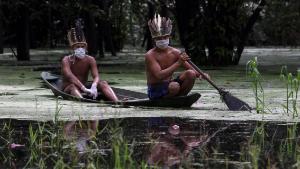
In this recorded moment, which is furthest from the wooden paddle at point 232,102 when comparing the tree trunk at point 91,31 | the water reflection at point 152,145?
the tree trunk at point 91,31

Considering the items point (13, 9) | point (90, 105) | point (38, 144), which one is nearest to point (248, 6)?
point (13, 9)

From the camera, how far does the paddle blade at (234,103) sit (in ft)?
23.7

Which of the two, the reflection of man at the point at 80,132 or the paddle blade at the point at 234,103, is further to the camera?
the paddle blade at the point at 234,103

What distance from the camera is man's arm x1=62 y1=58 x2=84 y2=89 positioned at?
28.2 ft

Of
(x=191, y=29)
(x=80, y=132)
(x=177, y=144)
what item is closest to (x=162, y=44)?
(x=80, y=132)

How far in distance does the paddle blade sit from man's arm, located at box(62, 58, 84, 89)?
1.93 m

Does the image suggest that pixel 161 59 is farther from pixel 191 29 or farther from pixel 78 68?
pixel 191 29

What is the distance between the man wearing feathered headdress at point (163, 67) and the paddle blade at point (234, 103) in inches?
14.6

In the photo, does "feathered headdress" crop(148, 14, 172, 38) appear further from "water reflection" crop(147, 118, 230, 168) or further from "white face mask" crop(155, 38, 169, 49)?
"water reflection" crop(147, 118, 230, 168)

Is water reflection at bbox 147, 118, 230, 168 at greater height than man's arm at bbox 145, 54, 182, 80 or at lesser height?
lesser

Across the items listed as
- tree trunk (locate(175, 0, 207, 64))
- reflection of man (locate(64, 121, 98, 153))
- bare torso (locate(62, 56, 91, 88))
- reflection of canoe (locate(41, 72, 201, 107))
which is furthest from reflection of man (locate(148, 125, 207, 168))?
tree trunk (locate(175, 0, 207, 64))

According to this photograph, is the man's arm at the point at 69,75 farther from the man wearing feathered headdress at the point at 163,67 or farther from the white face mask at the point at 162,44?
the white face mask at the point at 162,44

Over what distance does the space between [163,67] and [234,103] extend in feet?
2.79

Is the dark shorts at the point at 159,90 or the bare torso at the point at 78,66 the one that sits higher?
the bare torso at the point at 78,66
